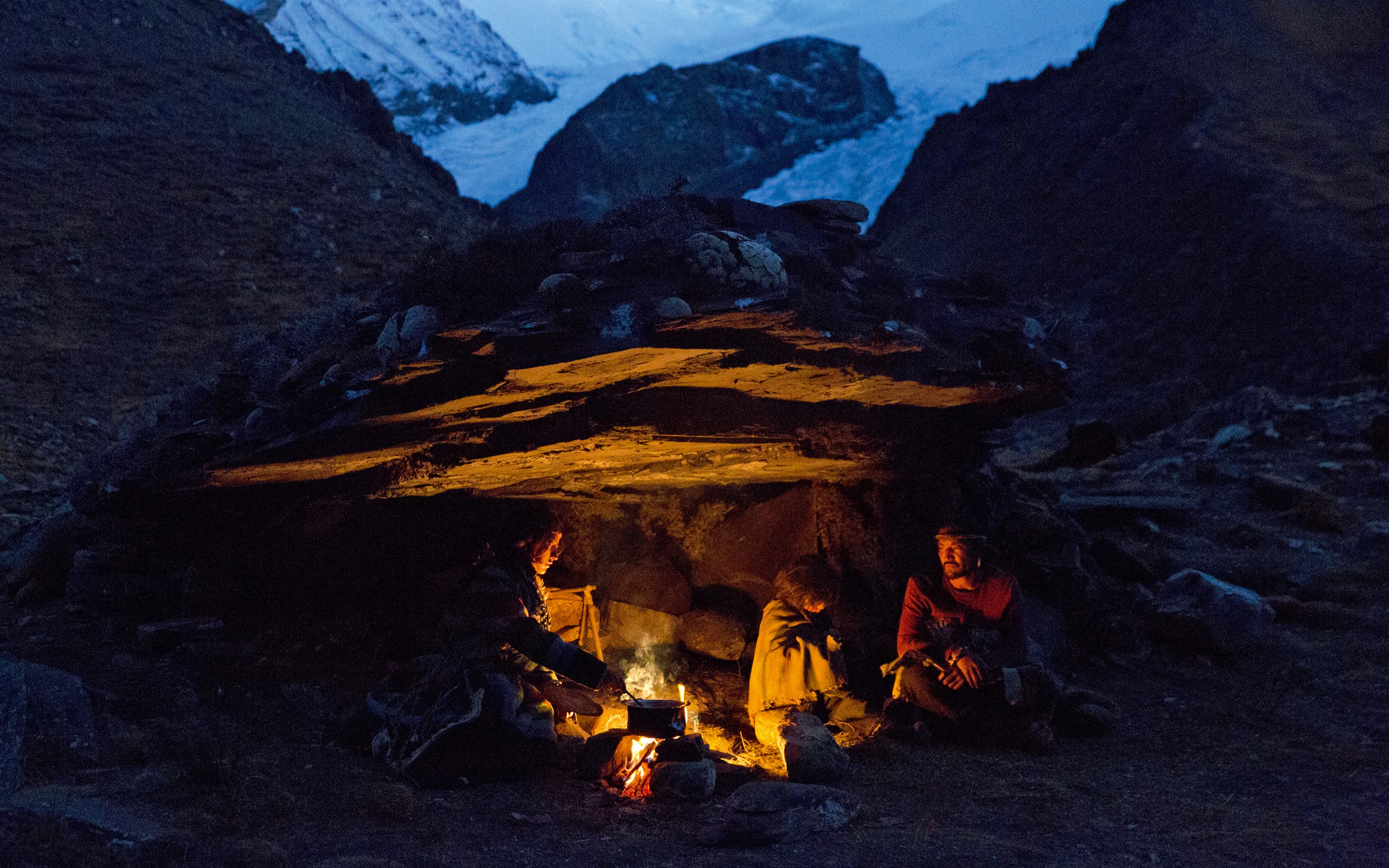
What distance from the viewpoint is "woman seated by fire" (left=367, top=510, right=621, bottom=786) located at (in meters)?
4.51

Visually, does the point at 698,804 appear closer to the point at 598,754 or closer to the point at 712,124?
the point at 598,754

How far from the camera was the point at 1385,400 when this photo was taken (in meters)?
14.6

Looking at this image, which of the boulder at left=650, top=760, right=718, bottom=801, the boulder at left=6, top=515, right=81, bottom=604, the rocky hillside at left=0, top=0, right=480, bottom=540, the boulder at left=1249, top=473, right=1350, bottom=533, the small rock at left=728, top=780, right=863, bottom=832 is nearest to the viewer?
the small rock at left=728, top=780, right=863, bottom=832

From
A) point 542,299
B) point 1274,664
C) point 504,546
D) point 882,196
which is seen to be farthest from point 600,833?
point 882,196

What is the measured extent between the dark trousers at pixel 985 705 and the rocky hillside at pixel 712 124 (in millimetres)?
34633

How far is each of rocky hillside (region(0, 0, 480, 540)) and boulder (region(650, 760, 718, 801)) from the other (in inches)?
365

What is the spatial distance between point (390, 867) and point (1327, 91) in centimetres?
3627

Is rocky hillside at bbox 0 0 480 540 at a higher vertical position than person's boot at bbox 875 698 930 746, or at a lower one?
higher

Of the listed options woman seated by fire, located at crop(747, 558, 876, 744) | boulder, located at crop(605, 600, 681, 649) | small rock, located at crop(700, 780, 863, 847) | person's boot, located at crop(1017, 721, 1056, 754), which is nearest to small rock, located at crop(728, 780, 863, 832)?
small rock, located at crop(700, 780, 863, 847)

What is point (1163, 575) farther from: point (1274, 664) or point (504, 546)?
point (504, 546)

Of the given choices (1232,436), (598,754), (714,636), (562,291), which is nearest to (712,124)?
(1232,436)

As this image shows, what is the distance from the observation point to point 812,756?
481 cm

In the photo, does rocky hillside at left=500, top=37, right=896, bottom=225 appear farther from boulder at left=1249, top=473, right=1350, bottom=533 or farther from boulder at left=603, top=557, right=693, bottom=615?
boulder at left=603, top=557, right=693, bottom=615

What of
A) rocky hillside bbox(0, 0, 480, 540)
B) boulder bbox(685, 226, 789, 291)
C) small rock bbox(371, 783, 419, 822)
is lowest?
small rock bbox(371, 783, 419, 822)
